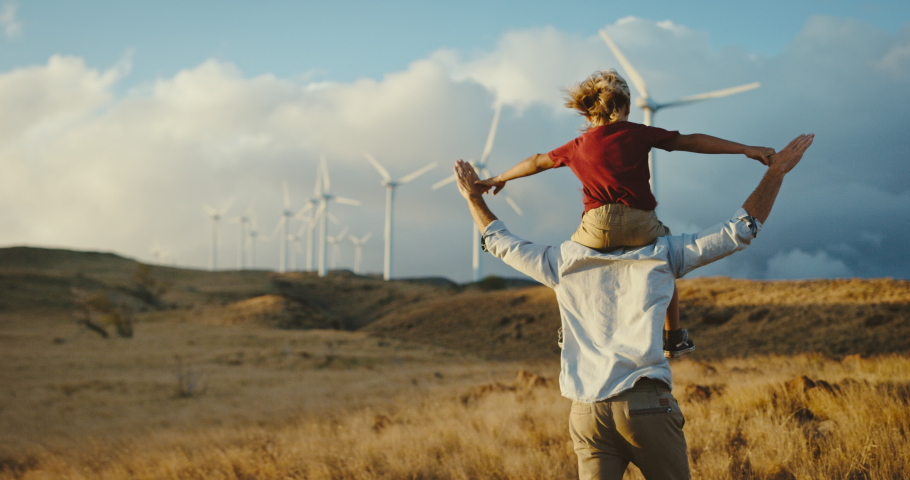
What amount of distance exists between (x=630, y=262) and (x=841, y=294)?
3233 centimetres

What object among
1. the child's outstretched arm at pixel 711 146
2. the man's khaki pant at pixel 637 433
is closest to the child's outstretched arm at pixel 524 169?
the child's outstretched arm at pixel 711 146

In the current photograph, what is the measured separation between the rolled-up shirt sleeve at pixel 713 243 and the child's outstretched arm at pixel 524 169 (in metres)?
0.74

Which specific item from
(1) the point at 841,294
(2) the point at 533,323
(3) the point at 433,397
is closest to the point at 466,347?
(2) the point at 533,323

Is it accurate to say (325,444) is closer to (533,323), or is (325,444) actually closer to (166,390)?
(166,390)

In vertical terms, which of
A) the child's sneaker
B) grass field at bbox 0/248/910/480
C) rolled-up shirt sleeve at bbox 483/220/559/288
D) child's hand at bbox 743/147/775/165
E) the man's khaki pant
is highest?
child's hand at bbox 743/147/775/165

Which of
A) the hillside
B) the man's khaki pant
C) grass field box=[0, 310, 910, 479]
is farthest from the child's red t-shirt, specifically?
the hillside

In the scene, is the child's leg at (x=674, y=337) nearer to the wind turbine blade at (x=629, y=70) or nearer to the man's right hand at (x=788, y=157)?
the man's right hand at (x=788, y=157)

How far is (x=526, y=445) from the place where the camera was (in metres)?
6.81

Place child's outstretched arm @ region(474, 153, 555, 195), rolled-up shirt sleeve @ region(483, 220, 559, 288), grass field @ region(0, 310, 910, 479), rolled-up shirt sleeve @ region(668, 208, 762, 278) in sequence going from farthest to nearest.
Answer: grass field @ region(0, 310, 910, 479), child's outstretched arm @ region(474, 153, 555, 195), rolled-up shirt sleeve @ region(483, 220, 559, 288), rolled-up shirt sleeve @ region(668, 208, 762, 278)

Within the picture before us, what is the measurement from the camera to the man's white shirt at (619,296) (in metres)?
2.59

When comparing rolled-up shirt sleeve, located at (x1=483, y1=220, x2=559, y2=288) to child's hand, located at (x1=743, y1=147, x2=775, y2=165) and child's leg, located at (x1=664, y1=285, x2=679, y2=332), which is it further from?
child's hand, located at (x1=743, y1=147, x2=775, y2=165)

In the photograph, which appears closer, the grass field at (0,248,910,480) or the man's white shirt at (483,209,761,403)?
the man's white shirt at (483,209,761,403)

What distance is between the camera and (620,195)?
2.74m

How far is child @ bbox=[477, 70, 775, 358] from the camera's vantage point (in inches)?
106
